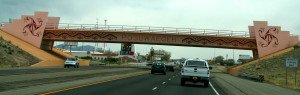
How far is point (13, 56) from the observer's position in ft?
155

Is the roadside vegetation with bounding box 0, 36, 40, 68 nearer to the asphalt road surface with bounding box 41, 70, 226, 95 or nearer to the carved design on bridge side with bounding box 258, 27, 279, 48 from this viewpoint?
the asphalt road surface with bounding box 41, 70, 226, 95

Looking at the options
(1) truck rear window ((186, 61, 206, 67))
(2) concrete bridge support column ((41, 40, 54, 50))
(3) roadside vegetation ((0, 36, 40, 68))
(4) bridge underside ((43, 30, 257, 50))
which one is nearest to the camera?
(1) truck rear window ((186, 61, 206, 67))

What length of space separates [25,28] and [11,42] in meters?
5.14

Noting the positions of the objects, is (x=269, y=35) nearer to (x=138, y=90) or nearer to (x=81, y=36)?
(x=81, y=36)

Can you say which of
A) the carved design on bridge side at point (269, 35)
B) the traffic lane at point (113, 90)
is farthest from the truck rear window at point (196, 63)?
the carved design on bridge side at point (269, 35)

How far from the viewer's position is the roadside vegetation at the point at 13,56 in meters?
44.3

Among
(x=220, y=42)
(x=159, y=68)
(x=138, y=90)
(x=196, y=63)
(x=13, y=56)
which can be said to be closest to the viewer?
(x=138, y=90)

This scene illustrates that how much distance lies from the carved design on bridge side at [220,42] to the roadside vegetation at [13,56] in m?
25.3

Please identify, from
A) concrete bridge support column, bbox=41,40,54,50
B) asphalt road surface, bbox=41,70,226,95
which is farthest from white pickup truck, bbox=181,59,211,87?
concrete bridge support column, bbox=41,40,54,50

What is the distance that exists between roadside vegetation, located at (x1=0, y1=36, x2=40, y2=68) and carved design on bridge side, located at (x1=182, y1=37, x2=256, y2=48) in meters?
25.3

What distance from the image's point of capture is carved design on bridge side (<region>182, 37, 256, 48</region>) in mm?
54375

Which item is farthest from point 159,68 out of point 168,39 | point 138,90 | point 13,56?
point 138,90

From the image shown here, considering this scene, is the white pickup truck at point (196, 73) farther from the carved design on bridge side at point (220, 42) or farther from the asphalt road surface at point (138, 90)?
the carved design on bridge side at point (220, 42)

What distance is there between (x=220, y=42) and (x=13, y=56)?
109 ft
